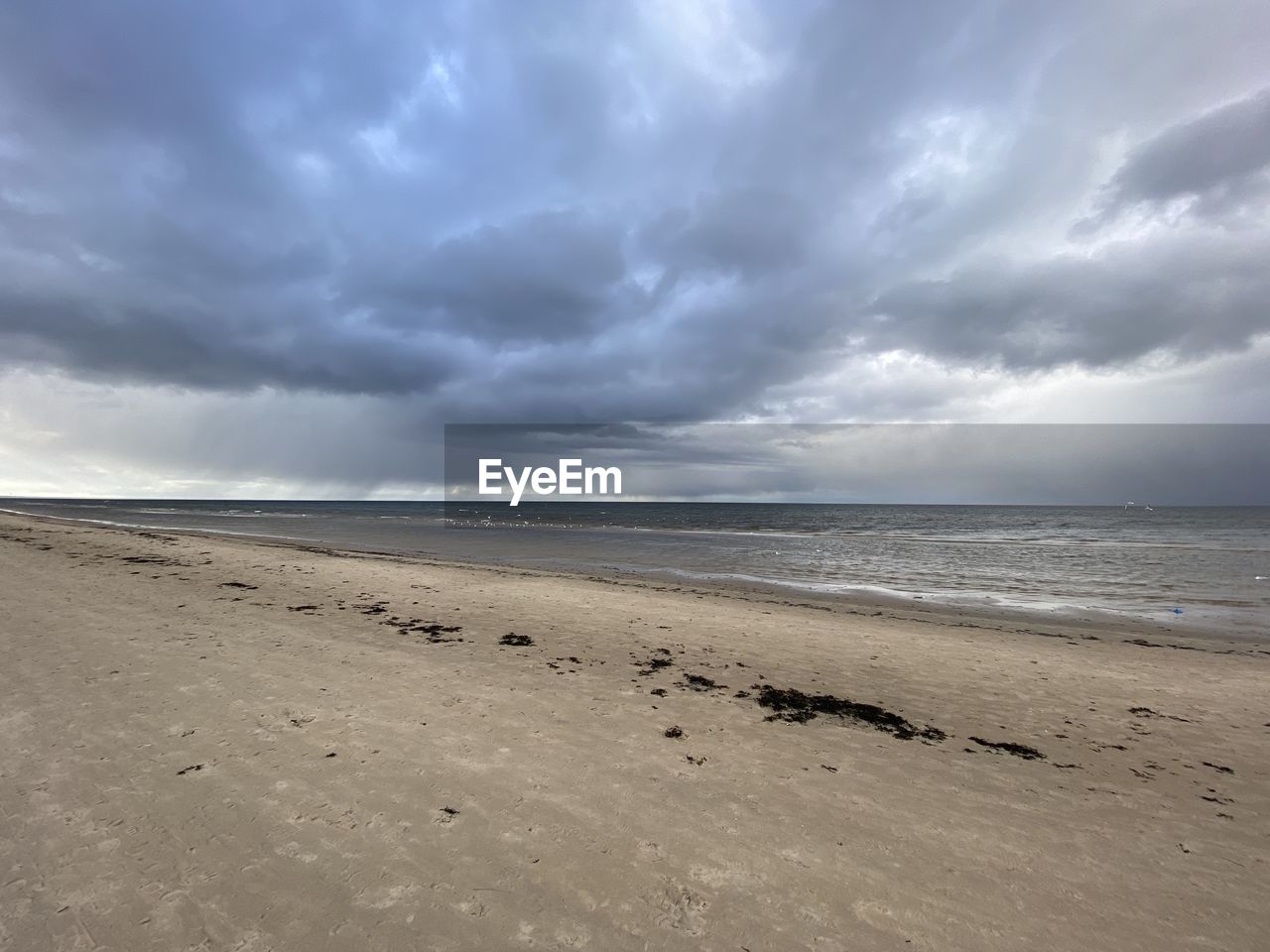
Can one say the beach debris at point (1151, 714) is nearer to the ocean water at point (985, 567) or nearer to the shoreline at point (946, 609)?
the shoreline at point (946, 609)

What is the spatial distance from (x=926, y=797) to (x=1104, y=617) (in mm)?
16709

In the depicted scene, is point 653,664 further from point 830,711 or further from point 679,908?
point 679,908

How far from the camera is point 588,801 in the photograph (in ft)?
16.2

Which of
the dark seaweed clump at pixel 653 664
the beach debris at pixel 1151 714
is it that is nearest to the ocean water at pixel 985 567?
the beach debris at pixel 1151 714

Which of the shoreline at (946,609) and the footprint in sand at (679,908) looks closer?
the footprint in sand at (679,908)

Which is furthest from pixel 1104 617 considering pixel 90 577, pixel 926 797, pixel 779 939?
pixel 90 577

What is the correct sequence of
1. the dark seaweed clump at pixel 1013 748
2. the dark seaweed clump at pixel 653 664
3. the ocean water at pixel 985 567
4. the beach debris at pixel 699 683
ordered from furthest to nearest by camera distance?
the ocean water at pixel 985 567, the dark seaweed clump at pixel 653 664, the beach debris at pixel 699 683, the dark seaweed clump at pixel 1013 748

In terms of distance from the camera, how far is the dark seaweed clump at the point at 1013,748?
658 cm

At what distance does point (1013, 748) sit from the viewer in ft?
22.3

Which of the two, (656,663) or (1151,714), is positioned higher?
(656,663)

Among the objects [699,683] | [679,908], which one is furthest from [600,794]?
[699,683]

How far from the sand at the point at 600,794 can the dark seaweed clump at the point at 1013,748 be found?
0.04m

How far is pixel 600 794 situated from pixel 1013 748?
213 inches

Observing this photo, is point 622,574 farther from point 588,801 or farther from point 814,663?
point 588,801
